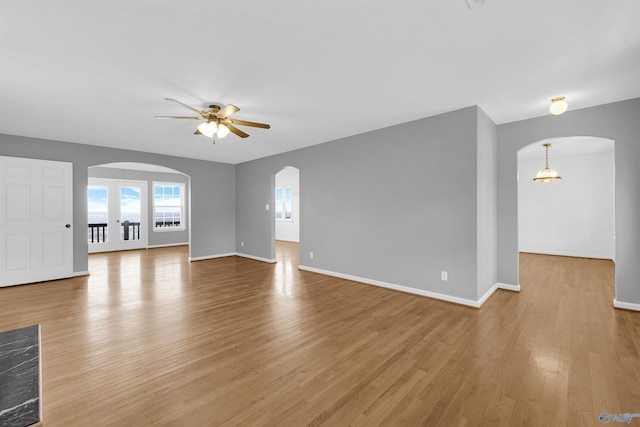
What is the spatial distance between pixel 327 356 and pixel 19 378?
77.8 inches

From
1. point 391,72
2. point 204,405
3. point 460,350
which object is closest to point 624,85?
point 391,72

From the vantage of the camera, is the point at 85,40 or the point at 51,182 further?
the point at 51,182

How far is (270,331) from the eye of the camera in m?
2.85

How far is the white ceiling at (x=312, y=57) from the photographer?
187 centimetres

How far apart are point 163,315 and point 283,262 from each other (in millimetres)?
3487

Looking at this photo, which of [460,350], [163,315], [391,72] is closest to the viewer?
[460,350]

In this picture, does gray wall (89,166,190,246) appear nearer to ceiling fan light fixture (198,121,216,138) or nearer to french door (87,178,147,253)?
french door (87,178,147,253)

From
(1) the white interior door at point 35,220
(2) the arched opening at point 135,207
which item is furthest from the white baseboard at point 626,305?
(2) the arched opening at point 135,207

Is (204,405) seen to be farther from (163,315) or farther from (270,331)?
(163,315)

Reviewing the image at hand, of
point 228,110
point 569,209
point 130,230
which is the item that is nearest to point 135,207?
point 130,230

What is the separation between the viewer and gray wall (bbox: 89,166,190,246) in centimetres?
816

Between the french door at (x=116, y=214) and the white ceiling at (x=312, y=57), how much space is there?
4.85 metres

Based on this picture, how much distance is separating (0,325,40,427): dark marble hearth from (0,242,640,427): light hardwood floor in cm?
97

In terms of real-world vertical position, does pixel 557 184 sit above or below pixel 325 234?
above
